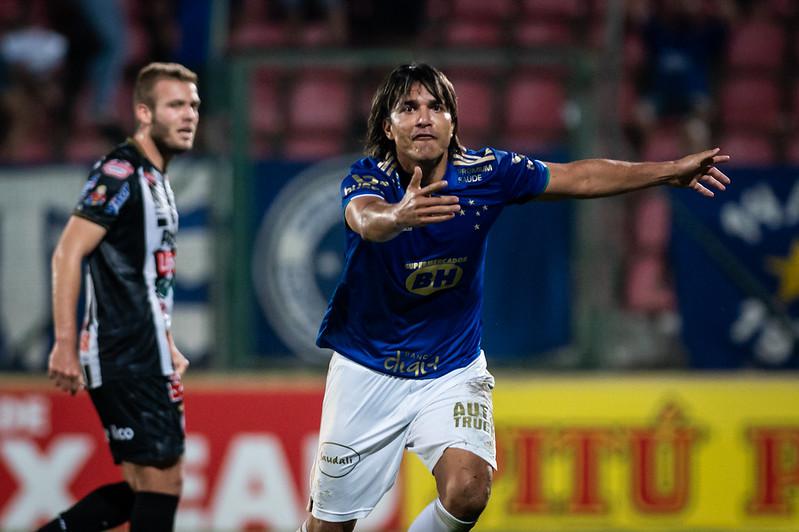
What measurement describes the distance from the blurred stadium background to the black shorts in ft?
6.50

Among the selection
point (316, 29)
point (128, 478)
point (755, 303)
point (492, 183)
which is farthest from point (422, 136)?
point (316, 29)

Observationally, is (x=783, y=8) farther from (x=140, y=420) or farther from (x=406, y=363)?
(x=140, y=420)

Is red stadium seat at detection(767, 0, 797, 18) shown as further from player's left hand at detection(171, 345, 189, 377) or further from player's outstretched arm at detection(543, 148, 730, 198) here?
player's left hand at detection(171, 345, 189, 377)

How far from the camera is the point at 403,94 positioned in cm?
431

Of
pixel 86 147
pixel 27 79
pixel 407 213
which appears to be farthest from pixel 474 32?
pixel 407 213

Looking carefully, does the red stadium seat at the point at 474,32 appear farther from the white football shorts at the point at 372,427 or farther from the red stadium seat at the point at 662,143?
the white football shorts at the point at 372,427

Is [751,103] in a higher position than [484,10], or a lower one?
lower

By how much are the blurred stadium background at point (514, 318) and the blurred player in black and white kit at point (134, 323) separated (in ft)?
6.23

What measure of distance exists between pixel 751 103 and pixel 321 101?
119 inches

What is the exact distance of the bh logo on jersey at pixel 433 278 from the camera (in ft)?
14.3

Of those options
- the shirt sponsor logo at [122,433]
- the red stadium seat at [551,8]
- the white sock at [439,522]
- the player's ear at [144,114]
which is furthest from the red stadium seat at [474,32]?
the white sock at [439,522]

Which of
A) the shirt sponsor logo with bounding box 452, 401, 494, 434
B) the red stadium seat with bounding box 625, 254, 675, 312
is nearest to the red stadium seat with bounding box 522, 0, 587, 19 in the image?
the red stadium seat with bounding box 625, 254, 675, 312

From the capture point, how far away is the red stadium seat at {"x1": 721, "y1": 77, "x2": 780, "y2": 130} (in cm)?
790

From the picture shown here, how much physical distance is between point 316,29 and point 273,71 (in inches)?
54.2
